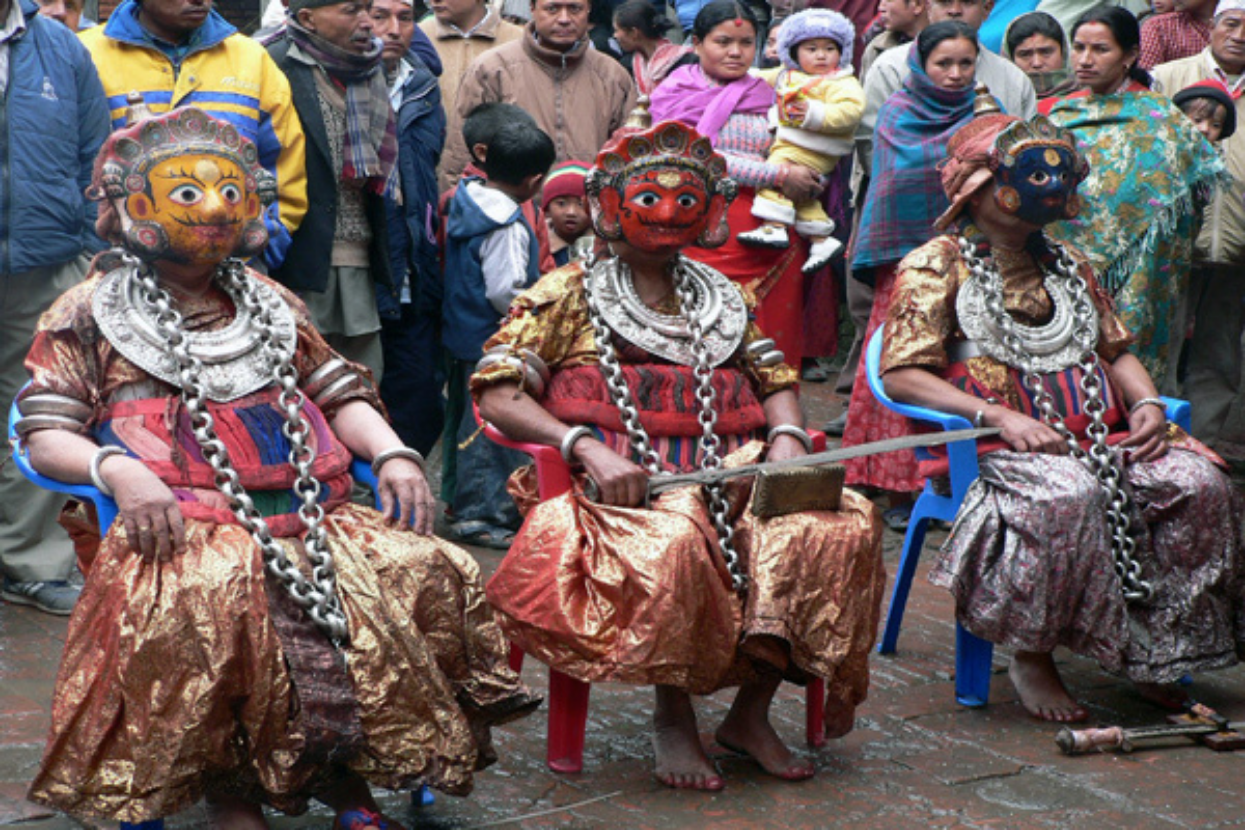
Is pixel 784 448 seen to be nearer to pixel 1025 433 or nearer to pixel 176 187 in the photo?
pixel 1025 433

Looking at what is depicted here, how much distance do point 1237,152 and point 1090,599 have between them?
361 centimetres

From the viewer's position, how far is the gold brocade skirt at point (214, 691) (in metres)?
3.36

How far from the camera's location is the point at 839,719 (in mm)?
4180

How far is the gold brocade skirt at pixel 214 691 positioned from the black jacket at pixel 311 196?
8.18 feet

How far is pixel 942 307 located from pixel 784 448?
2.66ft

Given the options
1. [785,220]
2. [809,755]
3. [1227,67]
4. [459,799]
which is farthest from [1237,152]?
[459,799]

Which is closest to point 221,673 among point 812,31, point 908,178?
point 908,178

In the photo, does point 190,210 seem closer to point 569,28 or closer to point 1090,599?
point 1090,599

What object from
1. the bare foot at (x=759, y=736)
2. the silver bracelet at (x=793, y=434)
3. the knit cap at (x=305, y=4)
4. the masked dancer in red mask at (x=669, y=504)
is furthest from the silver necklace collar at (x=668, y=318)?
the knit cap at (x=305, y=4)

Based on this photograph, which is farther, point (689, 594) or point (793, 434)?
point (793, 434)

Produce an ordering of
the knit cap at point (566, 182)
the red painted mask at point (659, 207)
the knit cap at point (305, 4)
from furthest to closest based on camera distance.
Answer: the knit cap at point (566, 182), the knit cap at point (305, 4), the red painted mask at point (659, 207)

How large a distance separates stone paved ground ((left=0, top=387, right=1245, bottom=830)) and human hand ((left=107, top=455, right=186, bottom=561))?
747 mm

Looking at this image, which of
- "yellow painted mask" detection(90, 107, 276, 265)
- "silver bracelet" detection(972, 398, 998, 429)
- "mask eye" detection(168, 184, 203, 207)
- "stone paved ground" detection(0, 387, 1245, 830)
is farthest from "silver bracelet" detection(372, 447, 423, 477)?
"silver bracelet" detection(972, 398, 998, 429)

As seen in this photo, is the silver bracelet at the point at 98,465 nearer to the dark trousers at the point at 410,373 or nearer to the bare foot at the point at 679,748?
the bare foot at the point at 679,748
